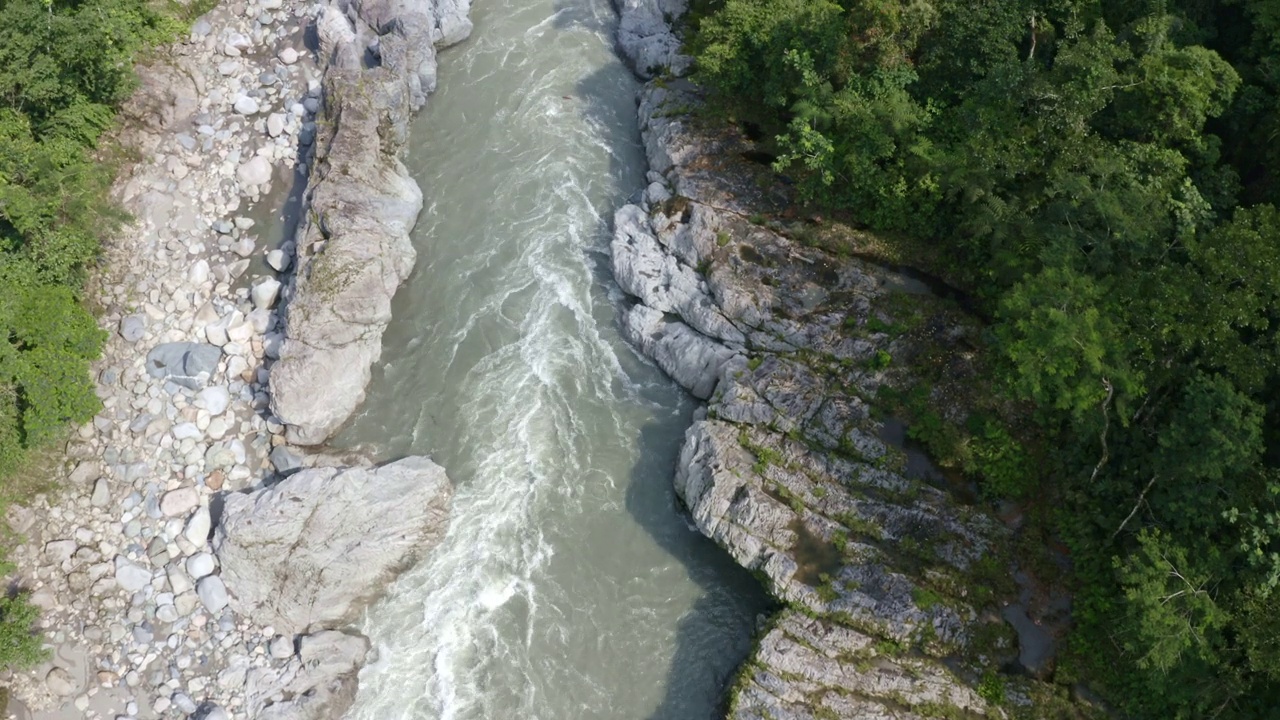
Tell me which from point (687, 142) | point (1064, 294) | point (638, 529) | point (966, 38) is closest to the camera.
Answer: point (1064, 294)

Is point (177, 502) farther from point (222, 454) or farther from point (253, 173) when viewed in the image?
point (253, 173)

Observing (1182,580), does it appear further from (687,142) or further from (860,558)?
(687,142)

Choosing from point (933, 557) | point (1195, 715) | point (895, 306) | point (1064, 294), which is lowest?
point (1195, 715)

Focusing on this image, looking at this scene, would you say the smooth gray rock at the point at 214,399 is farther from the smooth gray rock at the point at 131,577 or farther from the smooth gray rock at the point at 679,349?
the smooth gray rock at the point at 679,349

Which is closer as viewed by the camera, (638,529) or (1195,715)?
(1195,715)

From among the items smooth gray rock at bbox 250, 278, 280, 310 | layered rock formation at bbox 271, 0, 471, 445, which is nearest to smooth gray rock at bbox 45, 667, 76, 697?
layered rock formation at bbox 271, 0, 471, 445

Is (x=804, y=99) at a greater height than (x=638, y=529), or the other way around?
(x=804, y=99)

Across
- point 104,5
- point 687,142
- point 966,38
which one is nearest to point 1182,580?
point 966,38

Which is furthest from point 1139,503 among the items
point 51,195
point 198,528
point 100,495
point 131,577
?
point 51,195

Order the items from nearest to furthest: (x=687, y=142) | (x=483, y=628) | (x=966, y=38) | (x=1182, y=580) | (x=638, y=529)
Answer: (x=1182, y=580)
(x=483, y=628)
(x=638, y=529)
(x=966, y=38)
(x=687, y=142)
